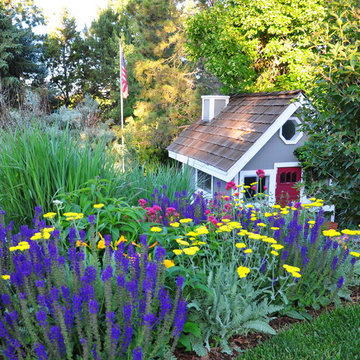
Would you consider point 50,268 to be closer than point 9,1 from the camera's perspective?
Yes

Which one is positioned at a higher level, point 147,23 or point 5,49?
point 147,23

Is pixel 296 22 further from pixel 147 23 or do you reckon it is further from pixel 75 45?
pixel 75 45

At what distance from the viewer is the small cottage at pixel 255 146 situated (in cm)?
969

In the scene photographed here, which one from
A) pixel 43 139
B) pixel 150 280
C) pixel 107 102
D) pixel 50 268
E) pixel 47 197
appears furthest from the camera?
pixel 107 102

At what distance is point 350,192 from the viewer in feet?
14.6

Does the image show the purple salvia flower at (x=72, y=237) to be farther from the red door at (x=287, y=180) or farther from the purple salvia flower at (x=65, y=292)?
the red door at (x=287, y=180)

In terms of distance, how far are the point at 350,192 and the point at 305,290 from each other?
6.31ft

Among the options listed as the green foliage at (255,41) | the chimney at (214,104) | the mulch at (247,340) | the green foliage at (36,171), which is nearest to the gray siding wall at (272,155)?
the chimney at (214,104)

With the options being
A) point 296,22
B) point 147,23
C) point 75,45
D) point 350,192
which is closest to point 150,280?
point 350,192

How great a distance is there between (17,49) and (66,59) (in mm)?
9085

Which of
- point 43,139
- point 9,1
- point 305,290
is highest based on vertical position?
point 9,1

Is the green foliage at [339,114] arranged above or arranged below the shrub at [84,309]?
above

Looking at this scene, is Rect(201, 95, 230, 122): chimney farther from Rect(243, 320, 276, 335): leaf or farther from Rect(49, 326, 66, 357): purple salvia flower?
Rect(49, 326, 66, 357): purple salvia flower

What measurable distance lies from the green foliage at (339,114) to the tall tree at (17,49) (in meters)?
19.7
